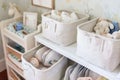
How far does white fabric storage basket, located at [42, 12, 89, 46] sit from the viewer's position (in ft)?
4.12

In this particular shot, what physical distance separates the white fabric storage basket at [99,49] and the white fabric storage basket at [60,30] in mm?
143

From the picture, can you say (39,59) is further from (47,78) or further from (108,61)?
(108,61)

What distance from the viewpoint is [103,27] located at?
127cm

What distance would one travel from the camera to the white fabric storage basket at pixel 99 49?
3.29ft

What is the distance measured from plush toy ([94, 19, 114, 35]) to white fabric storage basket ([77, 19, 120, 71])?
0.62ft

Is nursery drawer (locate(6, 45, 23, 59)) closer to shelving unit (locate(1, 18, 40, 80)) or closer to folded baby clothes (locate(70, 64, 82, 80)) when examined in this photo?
shelving unit (locate(1, 18, 40, 80))

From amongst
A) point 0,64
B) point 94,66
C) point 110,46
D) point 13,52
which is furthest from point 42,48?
point 0,64

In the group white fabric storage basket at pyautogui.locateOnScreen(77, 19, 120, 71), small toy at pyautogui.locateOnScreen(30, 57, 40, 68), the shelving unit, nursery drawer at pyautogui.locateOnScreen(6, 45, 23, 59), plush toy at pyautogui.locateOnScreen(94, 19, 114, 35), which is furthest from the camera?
nursery drawer at pyautogui.locateOnScreen(6, 45, 23, 59)

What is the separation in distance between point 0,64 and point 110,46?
167 cm

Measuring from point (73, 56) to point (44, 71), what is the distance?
23 centimetres

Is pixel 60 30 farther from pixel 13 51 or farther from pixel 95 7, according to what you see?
pixel 13 51

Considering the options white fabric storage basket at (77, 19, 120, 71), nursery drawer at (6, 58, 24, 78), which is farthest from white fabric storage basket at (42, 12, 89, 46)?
nursery drawer at (6, 58, 24, 78)

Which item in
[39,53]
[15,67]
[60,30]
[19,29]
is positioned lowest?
[15,67]

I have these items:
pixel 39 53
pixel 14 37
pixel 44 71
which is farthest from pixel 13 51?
pixel 44 71
